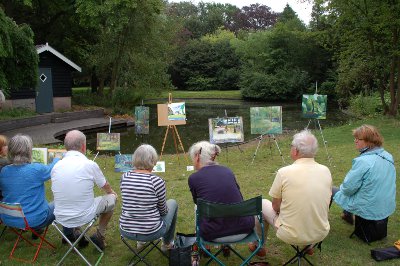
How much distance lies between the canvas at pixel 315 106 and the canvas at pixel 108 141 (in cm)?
457

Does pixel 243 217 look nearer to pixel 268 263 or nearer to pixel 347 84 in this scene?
pixel 268 263

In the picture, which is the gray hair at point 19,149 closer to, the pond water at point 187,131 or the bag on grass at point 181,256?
the bag on grass at point 181,256

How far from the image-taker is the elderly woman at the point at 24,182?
13.0 feet

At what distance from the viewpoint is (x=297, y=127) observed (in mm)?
19266

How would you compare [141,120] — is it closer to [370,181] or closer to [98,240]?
[98,240]

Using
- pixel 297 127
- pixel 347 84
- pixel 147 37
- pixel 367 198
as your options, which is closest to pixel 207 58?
pixel 147 37

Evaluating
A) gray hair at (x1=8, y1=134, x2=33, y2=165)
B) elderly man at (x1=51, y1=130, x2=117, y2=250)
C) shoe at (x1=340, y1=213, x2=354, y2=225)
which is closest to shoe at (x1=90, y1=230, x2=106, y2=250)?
elderly man at (x1=51, y1=130, x2=117, y2=250)

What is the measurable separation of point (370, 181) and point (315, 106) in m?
6.02

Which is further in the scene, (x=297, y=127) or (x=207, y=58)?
(x=207, y=58)

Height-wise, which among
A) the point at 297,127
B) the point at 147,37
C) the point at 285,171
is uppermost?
the point at 147,37

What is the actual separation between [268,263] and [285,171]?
94cm

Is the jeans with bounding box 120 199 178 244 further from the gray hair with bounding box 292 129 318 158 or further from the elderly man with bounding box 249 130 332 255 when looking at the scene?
the gray hair with bounding box 292 129 318 158

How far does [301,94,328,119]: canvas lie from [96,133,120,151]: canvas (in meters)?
4.57

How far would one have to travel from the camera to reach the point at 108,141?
29.3 ft
